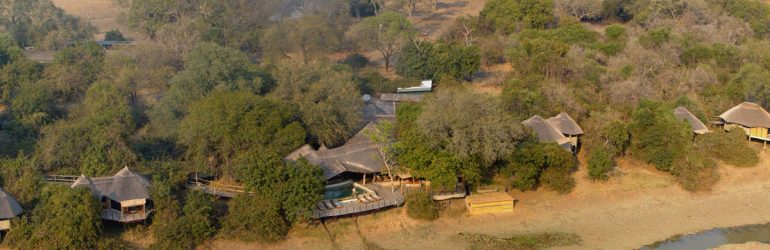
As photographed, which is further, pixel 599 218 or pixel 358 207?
pixel 599 218

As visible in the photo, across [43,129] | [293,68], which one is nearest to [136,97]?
[43,129]

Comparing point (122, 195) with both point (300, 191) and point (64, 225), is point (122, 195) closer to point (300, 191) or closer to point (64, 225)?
point (64, 225)

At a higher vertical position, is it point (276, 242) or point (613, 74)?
point (613, 74)

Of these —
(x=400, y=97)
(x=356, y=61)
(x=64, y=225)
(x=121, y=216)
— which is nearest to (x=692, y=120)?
(x=400, y=97)

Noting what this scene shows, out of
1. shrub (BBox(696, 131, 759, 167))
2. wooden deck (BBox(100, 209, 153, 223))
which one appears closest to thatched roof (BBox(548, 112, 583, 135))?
shrub (BBox(696, 131, 759, 167))

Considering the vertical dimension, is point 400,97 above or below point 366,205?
above

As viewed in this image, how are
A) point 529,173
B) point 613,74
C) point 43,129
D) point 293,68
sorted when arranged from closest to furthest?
point 529,173 < point 43,129 < point 293,68 < point 613,74

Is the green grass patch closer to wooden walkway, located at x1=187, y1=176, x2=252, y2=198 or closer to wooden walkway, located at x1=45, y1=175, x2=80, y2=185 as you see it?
wooden walkway, located at x1=187, y1=176, x2=252, y2=198

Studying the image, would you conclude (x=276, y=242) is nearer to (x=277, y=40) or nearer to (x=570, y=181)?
(x=570, y=181)
